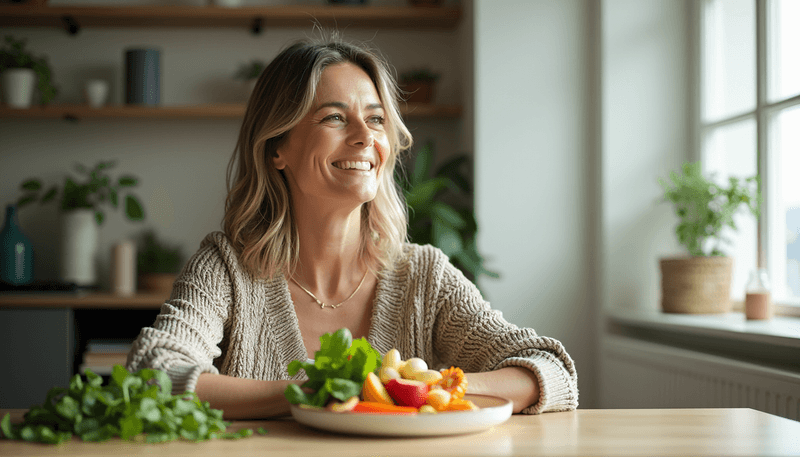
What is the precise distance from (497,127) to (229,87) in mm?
1410

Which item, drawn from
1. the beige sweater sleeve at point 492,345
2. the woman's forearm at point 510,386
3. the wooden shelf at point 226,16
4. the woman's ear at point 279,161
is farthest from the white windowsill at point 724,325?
the wooden shelf at point 226,16

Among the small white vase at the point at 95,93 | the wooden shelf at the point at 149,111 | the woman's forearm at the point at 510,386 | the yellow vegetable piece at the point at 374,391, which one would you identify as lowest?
the woman's forearm at the point at 510,386

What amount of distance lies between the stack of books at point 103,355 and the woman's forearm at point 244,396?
2.15m

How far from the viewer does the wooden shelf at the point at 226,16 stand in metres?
3.32

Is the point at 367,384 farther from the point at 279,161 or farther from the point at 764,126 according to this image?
the point at 764,126

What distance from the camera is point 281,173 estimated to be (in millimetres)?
1748

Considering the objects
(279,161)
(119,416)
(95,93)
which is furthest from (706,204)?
(95,93)

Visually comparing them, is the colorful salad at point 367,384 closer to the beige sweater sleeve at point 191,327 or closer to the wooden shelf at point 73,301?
the beige sweater sleeve at point 191,327

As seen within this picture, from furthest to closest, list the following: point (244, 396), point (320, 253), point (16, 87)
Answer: point (16, 87)
point (320, 253)
point (244, 396)

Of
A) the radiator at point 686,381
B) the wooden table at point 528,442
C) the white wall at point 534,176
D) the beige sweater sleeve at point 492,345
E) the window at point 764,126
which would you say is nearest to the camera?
the wooden table at point 528,442

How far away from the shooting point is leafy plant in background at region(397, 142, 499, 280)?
9.65 ft

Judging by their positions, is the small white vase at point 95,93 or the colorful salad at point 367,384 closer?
the colorful salad at point 367,384

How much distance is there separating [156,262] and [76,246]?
38cm

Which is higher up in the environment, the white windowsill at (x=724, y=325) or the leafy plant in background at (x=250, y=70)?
the leafy plant in background at (x=250, y=70)
